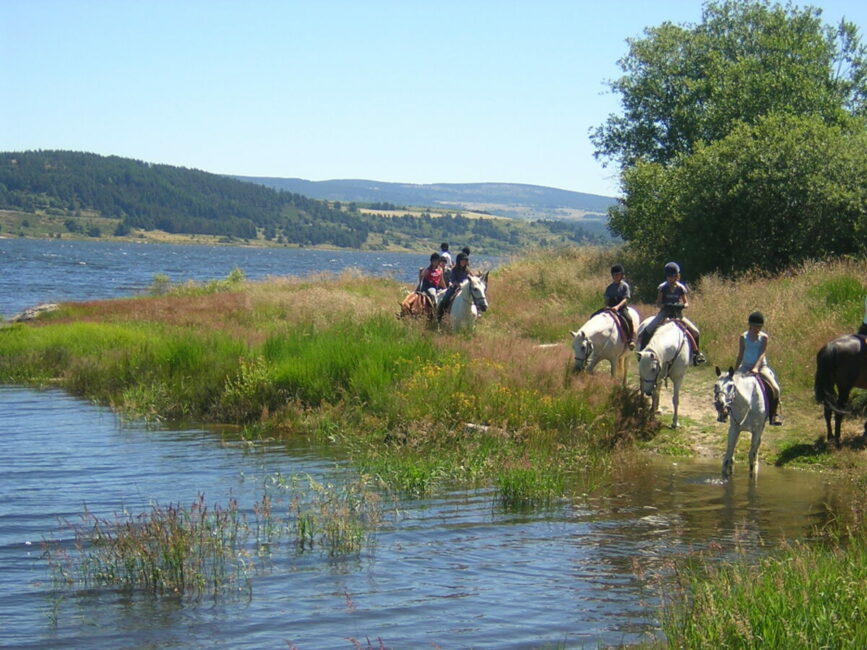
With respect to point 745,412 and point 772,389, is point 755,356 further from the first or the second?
point 745,412

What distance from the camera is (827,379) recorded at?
591 inches

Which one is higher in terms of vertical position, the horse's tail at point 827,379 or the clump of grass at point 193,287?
the horse's tail at point 827,379

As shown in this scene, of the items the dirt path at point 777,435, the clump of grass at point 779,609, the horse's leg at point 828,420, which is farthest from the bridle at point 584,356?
the clump of grass at point 779,609

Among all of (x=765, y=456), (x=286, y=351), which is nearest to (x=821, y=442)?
(x=765, y=456)

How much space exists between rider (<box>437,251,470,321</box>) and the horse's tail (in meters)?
8.80

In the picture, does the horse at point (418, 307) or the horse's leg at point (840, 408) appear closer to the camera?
the horse's leg at point (840, 408)

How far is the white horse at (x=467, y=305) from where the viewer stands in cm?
2123

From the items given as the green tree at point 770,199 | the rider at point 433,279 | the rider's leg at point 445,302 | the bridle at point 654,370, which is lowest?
the bridle at point 654,370

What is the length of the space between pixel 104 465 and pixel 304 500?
404 cm

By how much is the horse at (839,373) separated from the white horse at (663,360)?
223 cm

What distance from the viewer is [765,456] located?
15.2m

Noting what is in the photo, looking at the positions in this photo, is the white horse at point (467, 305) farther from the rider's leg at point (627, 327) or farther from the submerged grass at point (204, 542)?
the submerged grass at point (204, 542)

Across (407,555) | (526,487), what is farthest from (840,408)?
(407,555)

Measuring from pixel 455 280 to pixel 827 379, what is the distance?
9.31m
